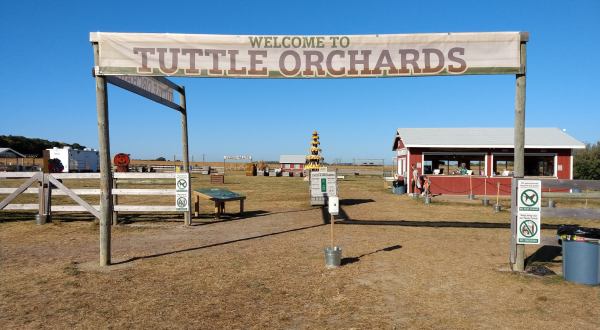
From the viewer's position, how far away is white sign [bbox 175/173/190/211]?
37.4 feet

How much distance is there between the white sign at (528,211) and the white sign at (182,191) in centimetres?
821

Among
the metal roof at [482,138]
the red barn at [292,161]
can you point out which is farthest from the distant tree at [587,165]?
the red barn at [292,161]

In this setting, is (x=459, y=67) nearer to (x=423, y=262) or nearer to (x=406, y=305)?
(x=423, y=262)

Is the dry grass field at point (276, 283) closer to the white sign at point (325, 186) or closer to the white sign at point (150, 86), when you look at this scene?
the white sign at point (150, 86)

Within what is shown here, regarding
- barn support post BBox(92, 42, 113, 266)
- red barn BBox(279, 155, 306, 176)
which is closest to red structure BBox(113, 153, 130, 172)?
barn support post BBox(92, 42, 113, 266)

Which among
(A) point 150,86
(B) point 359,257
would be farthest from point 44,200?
(B) point 359,257

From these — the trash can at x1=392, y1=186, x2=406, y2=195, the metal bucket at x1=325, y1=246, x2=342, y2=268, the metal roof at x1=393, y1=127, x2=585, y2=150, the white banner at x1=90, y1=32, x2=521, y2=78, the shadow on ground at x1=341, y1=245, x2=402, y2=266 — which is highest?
the white banner at x1=90, y1=32, x2=521, y2=78

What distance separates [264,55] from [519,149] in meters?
4.57

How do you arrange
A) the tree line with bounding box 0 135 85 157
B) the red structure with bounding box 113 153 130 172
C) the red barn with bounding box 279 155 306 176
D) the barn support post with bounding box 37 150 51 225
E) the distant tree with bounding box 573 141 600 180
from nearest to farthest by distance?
the barn support post with bounding box 37 150 51 225
the distant tree with bounding box 573 141 600 180
the red structure with bounding box 113 153 130 172
the red barn with bounding box 279 155 306 176
the tree line with bounding box 0 135 85 157

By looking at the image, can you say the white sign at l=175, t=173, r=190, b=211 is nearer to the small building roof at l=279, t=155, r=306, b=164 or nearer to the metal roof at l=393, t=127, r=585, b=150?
the metal roof at l=393, t=127, r=585, b=150

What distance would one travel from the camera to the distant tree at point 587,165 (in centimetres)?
3136

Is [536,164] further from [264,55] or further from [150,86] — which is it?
[150,86]

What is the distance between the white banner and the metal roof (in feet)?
56.9

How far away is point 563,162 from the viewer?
2353 cm
